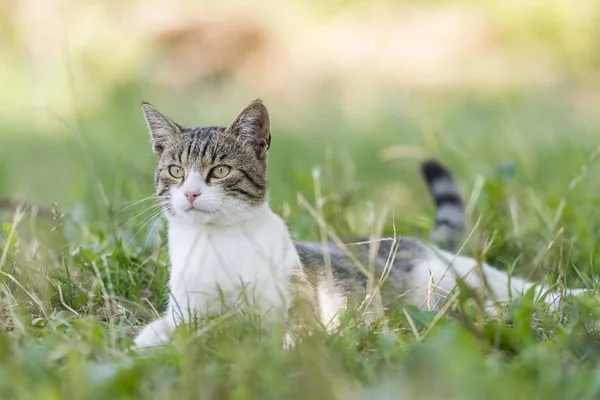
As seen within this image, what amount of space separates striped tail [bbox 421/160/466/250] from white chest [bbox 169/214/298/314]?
1057 mm

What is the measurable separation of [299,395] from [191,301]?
93 cm

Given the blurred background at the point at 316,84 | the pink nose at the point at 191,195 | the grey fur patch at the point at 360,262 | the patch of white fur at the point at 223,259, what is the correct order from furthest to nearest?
1. the blurred background at the point at 316,84
2. the grey fur patch at the point at 360,262
3. the pink nose at the point at 191,195
4. the patch of white fur at the point at 223,259

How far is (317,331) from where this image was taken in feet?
6.79

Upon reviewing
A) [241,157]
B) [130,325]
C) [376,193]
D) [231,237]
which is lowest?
[376,193]

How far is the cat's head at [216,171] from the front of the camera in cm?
264

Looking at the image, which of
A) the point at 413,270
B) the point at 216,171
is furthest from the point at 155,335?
the point at 413,270

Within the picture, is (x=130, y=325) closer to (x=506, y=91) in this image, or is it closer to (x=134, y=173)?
(x=134, y=173)

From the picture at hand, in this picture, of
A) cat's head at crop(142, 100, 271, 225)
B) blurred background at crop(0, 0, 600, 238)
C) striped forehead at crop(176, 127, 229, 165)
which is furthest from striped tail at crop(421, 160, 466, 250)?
striped forehead at crop(176, 127, 229, 165)

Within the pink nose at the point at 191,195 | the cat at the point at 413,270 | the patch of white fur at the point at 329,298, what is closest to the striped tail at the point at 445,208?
the cat at the point at 413,270

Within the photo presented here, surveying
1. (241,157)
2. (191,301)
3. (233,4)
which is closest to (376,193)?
(241,157)

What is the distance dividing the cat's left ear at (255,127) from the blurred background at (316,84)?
1342 mm

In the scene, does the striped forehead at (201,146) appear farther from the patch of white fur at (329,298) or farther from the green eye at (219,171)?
the patch of white fur at (329,298)

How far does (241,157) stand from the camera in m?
2.80

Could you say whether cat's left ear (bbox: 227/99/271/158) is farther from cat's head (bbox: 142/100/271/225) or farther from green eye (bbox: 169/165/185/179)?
green eye (bbox: 169/165/185/179)
